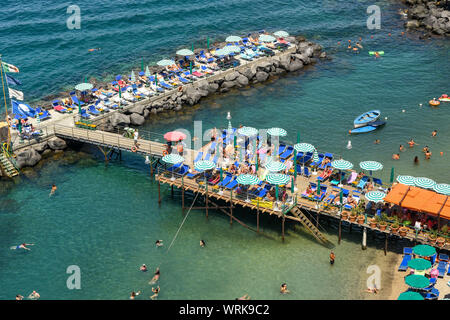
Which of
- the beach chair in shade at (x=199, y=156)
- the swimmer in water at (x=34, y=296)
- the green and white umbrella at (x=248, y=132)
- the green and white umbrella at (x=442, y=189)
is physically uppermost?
the green and white umbrella at (x=248, y=132)

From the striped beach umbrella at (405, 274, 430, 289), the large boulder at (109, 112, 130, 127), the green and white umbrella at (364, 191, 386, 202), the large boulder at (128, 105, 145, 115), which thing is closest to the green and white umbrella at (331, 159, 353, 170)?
the green and white umbrella at (364, 191, 386, 202)

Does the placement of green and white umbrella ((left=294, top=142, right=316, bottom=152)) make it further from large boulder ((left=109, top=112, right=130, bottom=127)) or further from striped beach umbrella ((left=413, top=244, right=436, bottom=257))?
large boulder ((left=109, top=112, right=130, bottom=127))

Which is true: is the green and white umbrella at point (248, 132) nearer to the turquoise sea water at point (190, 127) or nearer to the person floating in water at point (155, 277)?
the turquoise sea water at point (190, 127)

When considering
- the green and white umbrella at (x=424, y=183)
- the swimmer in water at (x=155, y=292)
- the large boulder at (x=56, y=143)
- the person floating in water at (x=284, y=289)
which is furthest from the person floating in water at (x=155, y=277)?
the large boulder at (x=56, y=143)

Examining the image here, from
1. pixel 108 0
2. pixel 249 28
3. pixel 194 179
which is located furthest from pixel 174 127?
pixel 108 0

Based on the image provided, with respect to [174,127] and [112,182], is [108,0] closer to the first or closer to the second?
[174,127]

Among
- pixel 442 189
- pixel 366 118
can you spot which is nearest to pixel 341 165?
pixel 442 189
